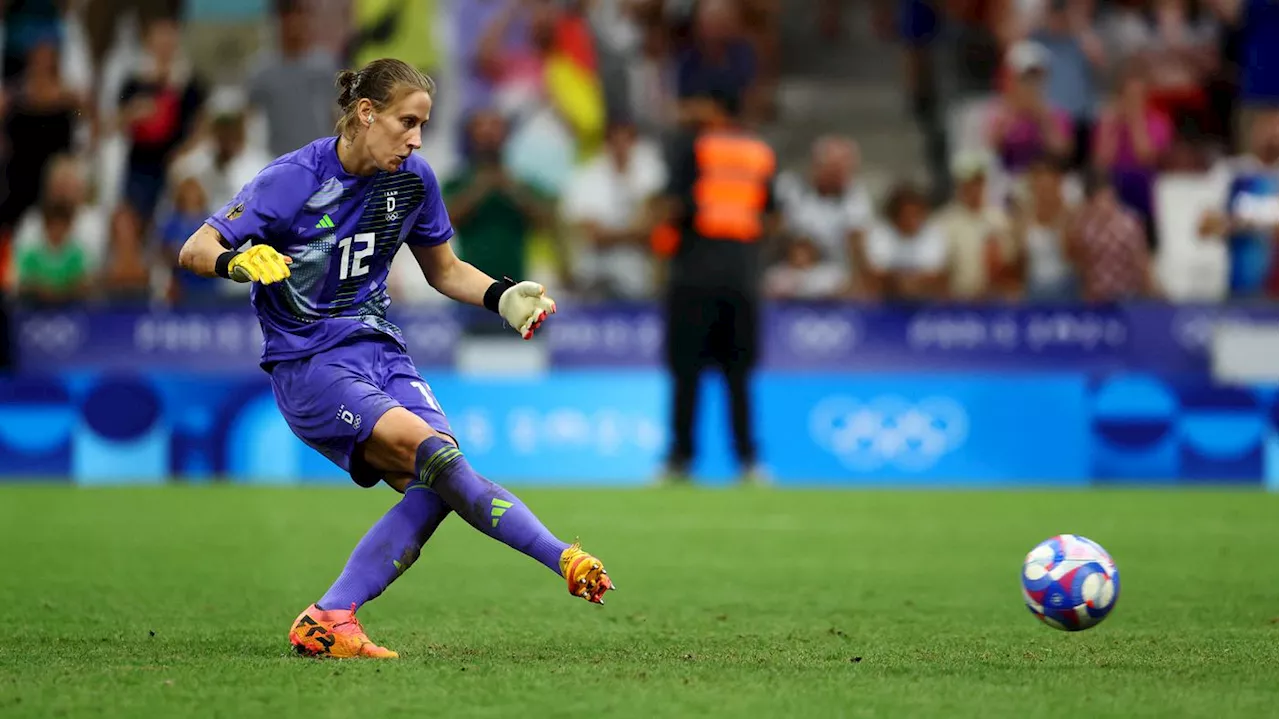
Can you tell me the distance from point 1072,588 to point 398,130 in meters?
2.64

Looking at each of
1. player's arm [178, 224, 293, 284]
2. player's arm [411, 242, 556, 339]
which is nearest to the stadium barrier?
player's arm [411, 242, 556, 339]

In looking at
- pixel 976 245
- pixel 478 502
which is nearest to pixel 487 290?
pixel 478 502

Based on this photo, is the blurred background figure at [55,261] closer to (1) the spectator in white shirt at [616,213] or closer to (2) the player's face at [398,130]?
(1) the spectator in white shirt at [616,213]

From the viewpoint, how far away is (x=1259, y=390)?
48.0 feet

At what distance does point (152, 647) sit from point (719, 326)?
27.7 ft

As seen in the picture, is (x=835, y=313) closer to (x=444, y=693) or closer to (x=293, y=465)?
(x=293, y=465)

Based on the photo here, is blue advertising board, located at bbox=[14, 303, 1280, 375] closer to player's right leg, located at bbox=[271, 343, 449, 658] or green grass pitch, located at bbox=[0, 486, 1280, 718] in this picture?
green grass pitch, located at bbox=[0, 486, 1280, 718]

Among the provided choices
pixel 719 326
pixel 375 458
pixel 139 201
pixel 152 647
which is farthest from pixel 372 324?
pixel 139 201

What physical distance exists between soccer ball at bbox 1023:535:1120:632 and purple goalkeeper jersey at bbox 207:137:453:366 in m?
2.33

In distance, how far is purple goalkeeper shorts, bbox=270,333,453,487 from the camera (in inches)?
238

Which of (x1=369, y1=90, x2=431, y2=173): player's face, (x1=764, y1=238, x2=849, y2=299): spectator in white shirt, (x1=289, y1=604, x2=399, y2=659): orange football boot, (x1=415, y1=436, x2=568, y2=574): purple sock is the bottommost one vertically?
(x1=289, y1=604, x2=399, y2=659): orange football boot

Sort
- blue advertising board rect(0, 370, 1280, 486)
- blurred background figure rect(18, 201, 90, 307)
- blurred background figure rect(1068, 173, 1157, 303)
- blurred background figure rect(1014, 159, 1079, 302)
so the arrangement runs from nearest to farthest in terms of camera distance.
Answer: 1. blue advertising board rect(0, 370, 1280, 486)
2. blurred background figure rect(1068, 173, 1157, 303)
3. blurred background figure rect(1014, 159, 1079, 302)
4. blurred background figure rect(18, 201, 90, 307)

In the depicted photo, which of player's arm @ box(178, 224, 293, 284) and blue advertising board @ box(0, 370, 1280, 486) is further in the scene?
blue advertising board @ box(0, 370, 1280, 486)

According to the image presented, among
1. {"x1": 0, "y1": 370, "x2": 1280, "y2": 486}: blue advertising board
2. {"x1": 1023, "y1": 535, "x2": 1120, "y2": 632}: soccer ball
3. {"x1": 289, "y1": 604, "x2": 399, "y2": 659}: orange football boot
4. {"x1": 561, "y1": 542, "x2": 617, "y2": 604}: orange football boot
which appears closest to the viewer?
{"x1": 561, "y1": 542, "x2": 617, "y2": 604}: orange football boot
